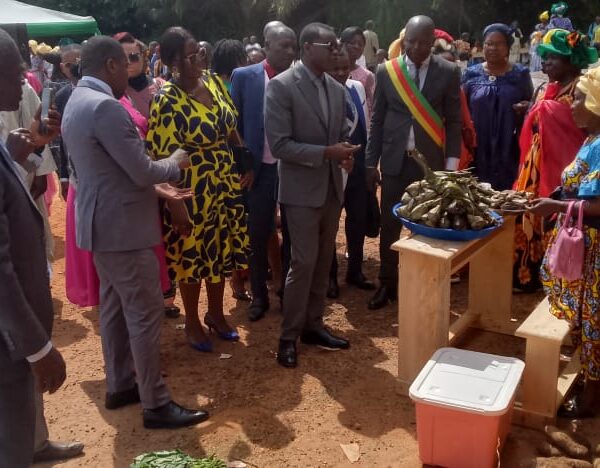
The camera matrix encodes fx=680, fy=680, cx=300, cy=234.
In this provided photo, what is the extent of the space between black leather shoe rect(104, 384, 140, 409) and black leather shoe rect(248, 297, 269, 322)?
140 centimetres

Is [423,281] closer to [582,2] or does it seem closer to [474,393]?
[474,393]

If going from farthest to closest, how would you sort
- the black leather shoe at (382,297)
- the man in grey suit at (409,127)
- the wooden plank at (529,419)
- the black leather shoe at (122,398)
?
the black leather shoe at (382,297), the man in grey suit at (409,127), the black leather shoe at (122,398), the wooden plank at (529,419)

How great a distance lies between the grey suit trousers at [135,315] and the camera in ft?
11.9

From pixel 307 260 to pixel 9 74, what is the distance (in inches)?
92.4

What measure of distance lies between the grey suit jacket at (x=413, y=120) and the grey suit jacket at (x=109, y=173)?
2.18 meters

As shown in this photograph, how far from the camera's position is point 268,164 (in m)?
5.38

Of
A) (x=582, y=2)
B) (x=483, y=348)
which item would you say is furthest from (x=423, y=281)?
(x=582, y=2)

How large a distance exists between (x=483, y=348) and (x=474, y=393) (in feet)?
5.44

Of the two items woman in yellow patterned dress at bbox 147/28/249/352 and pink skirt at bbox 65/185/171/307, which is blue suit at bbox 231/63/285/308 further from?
pink skirt at bbox 65/185/171/307

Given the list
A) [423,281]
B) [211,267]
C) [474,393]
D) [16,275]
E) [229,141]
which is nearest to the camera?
[16,275]

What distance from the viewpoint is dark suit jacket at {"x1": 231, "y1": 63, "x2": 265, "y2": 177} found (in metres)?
5.28

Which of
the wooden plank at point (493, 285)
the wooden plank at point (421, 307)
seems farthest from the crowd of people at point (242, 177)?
the wooden plank at point (421, 307)

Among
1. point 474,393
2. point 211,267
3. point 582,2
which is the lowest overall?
point 474,393

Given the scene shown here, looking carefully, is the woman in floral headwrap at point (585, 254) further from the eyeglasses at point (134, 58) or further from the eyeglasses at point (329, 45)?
the eyeglasses at point (134, 58)
